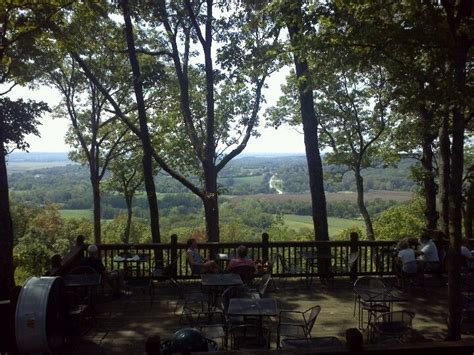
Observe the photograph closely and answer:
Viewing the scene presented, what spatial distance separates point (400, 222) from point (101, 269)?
83.6ft

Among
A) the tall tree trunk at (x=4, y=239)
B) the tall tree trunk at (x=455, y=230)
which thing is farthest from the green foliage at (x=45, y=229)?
the tall tree trunk at (x=455, y=230)

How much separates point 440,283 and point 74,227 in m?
46.9

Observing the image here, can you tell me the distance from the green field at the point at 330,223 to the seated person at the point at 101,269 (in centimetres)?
5541

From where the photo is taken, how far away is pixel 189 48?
58.4 feet

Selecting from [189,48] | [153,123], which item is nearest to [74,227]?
[153,123]

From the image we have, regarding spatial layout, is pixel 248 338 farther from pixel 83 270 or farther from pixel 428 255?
pixel 428 255

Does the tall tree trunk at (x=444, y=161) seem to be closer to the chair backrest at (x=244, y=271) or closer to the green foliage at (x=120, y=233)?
the chair backrest at (x=244, y=271)

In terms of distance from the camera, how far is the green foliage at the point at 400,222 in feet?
91.3

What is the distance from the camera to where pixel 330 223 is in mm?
71188

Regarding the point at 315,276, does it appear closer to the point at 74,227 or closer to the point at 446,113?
the point at 446,113

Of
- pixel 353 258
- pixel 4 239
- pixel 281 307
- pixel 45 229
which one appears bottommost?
pixel 45 229

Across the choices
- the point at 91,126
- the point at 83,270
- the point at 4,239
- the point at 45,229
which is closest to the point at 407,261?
the point at 83,270

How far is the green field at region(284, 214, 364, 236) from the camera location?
6692cm

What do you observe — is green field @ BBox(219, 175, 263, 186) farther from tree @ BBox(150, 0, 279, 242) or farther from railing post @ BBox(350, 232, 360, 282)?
railing post @ BBox(350, 232, 360, 282)
